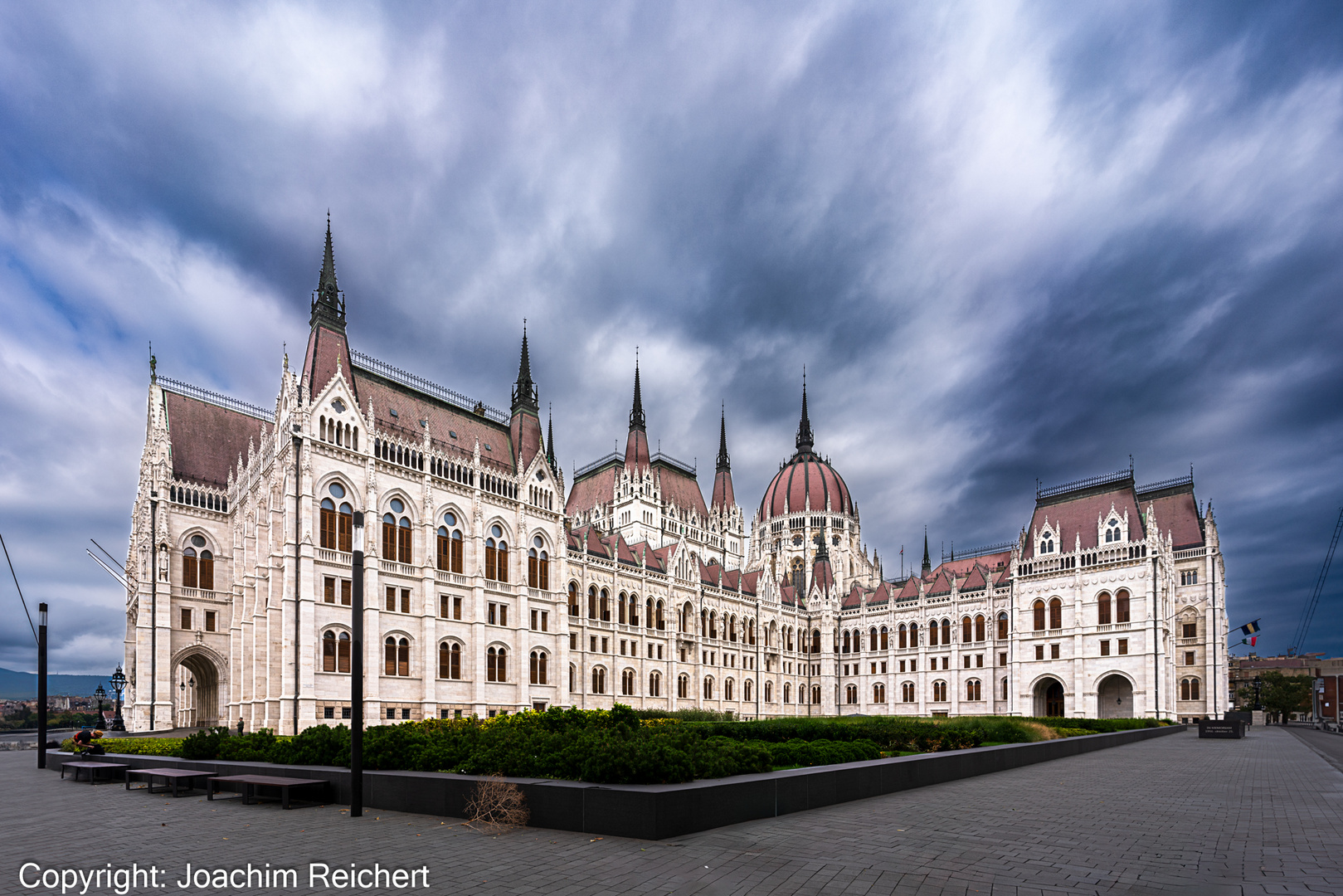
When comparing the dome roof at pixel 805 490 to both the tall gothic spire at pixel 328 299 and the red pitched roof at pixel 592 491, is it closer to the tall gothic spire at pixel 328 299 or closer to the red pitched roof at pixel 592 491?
the red pitched roof at pixel 592 491

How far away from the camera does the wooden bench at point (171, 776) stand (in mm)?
16109

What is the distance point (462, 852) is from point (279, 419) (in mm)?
40393

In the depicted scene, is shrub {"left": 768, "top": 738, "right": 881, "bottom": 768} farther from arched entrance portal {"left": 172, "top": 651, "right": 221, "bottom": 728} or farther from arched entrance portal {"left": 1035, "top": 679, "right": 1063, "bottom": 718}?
arched entrance portal {"left": 1035, "top": 679, "right": 1063, "bottom": 718}

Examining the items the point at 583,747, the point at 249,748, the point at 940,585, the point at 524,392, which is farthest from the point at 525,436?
the point at 583,747

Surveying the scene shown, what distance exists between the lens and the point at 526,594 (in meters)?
52.7

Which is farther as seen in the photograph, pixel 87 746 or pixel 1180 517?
pixel 1180 517

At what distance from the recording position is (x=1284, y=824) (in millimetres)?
12703

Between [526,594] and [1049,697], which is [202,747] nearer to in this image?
[526,594]

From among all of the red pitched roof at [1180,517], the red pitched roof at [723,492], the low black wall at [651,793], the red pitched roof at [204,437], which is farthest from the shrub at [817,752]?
the red pitched roof at [723,492]

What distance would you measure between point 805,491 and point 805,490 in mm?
119

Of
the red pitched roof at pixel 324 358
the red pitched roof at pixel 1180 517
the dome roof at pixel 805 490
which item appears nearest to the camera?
the red pitched roof at pixel 324 358

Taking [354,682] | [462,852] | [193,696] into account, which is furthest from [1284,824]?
[193,696]

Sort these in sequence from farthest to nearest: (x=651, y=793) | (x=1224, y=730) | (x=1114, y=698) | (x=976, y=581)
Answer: (x=976, y=581)
(x=1114, y=698)
(x=1224, y=730)
(x=651, y=793)

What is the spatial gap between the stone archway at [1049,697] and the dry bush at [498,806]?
70.0 metres
